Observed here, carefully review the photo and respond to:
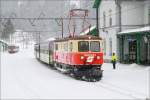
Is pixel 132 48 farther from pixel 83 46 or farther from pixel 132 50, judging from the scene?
pixel 83 46

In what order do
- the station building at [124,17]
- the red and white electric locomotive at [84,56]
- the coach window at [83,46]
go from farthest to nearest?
1. the station building at [124,17]
2. the coach window at [83,46]
3. the red and white electric locomotive at [84,56]

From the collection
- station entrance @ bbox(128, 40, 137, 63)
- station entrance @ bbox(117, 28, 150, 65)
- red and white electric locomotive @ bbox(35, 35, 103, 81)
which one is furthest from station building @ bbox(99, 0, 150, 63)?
red and white electric locomotive @ bbox(35, 35, 103, 81)

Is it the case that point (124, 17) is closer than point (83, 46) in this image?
No

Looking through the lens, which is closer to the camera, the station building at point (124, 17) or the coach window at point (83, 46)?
the coach window at point (83, 46)

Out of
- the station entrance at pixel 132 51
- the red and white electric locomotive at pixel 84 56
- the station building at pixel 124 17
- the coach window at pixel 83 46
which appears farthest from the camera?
the station entrance at pixel 132 51

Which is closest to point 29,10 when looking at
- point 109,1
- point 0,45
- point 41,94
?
point 0,45

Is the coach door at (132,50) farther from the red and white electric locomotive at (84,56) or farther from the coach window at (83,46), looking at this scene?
the coach window at (83,46)

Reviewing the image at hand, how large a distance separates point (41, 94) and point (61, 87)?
341 centimetres

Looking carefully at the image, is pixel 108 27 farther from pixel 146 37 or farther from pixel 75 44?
pixel 75 44

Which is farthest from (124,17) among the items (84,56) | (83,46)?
(84,56)

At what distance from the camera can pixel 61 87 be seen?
74.7ft

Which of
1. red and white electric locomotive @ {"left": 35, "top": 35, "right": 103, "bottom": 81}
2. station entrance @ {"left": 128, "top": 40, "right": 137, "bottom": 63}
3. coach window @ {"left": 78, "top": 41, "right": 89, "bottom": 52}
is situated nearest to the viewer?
red and white electric locomotive @ {"left": 35, "top": 35, "right": 103, "bottom": 81}

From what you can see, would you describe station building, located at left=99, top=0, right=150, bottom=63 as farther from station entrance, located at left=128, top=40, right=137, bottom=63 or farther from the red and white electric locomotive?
the red and white electric locomotive

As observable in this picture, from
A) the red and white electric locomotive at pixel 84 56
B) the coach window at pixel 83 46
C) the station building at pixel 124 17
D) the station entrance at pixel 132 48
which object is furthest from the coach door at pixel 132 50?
the coach window at pixel 83 46
